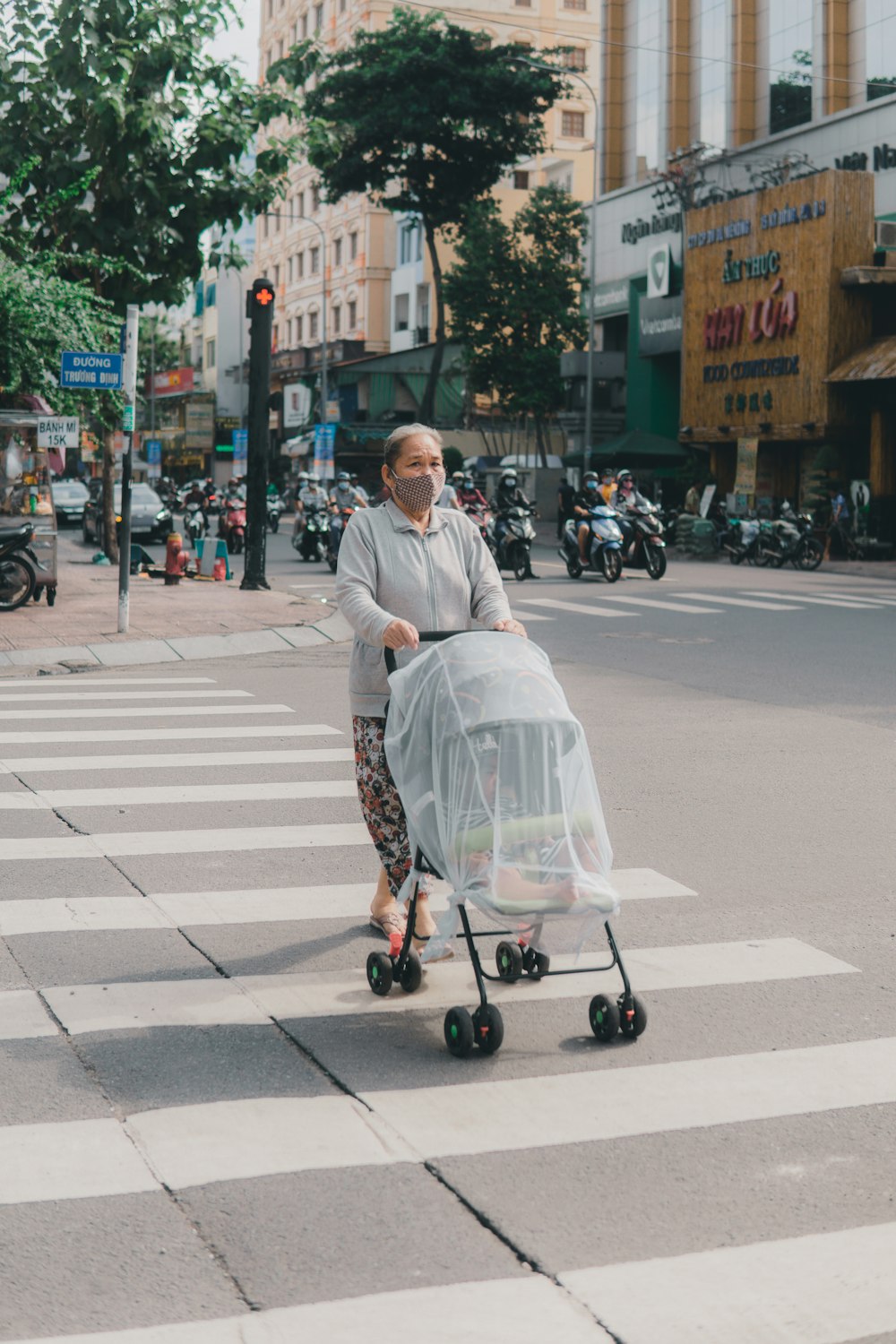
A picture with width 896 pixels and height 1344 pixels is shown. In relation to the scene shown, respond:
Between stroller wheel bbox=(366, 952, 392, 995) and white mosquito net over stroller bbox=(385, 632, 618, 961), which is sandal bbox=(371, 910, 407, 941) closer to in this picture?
stroller wheel bbox=(366, 952, 392, 995)

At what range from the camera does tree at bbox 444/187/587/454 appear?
169ft

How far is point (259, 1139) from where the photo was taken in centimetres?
388

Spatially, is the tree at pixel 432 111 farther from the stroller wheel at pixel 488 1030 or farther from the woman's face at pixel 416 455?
the stroller wheel at pixel 488 1030

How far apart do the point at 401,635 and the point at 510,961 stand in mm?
1104

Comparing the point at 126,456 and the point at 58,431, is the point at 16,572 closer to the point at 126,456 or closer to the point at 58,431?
the point at 58,431

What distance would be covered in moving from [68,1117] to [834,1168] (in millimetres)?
1810

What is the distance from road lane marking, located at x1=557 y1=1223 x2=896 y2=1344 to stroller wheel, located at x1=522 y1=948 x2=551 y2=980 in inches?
72.5

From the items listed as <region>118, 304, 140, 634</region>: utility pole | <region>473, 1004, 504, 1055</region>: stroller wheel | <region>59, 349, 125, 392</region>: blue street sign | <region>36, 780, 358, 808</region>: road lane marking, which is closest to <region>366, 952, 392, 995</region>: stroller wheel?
<region>473, 1004, 504, 1055</region>: stroller wheel

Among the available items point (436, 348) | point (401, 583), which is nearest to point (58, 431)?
point (401, 583)

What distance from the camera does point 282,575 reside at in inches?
1083

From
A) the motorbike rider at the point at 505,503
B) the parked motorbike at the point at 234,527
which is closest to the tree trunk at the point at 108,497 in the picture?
the parked motorbike at the point at 234,527

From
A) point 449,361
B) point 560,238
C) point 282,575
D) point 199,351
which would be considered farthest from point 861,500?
point 199,351

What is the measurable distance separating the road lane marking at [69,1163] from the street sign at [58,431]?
16.6 metres

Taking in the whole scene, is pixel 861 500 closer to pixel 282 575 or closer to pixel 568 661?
pixel 282 575
